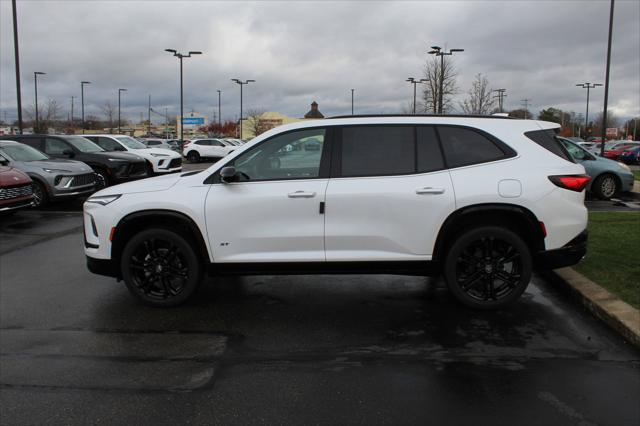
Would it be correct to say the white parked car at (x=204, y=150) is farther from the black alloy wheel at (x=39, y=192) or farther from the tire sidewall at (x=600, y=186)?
the tire sidewall at (x=600, y=186)

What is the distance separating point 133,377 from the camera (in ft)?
12.4

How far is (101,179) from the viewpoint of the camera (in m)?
14.0

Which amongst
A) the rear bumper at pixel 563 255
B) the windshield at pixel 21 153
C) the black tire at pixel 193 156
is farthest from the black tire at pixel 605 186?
the black tire at pixel 193 156

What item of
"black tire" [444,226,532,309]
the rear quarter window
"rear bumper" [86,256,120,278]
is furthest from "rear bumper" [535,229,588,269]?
"rear bumper" [86,256,120,278]

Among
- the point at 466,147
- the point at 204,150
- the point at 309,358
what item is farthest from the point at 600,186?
the point at 204,150

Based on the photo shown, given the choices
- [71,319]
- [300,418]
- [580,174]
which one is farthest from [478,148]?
[71,319]

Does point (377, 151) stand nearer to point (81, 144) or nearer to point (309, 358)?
point (309, 358)

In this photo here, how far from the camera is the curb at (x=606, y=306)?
431 centimetres

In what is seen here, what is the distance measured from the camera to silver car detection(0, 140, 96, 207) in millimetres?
12094

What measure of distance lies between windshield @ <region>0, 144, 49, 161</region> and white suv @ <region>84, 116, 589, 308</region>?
8.88 meters

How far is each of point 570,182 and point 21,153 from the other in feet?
40.4

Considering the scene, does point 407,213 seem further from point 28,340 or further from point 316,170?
point 28,340

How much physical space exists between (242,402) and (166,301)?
6.90 ft

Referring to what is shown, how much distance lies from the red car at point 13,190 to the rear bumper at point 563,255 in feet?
30.7
